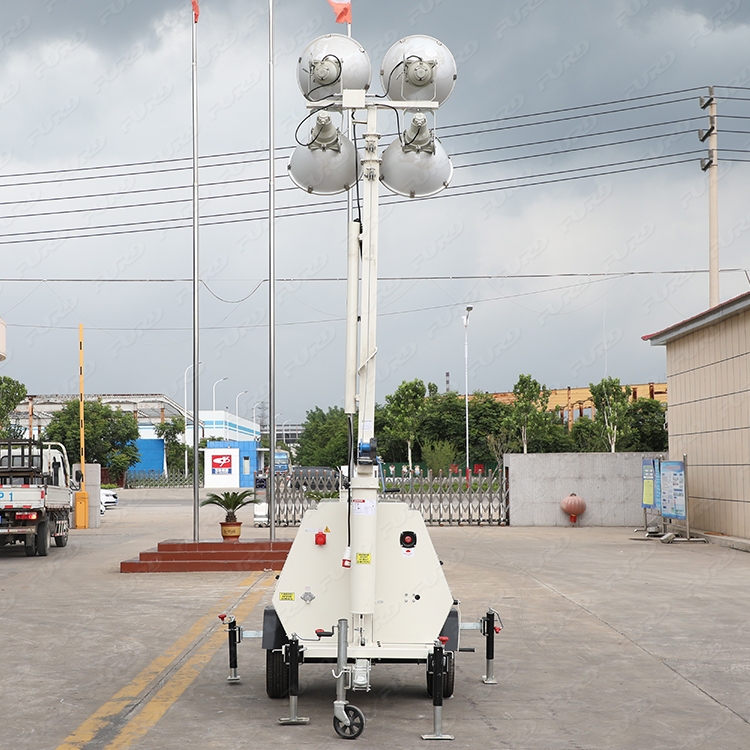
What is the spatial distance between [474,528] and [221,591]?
47.8 feet

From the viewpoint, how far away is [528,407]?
59.3 metres

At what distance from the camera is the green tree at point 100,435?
68.6 m

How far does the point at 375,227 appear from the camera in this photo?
6707 mm

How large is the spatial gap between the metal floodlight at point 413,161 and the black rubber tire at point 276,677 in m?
3.61

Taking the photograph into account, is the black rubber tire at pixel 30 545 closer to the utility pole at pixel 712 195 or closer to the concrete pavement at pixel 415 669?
the concrete pavement at pixel 415 669

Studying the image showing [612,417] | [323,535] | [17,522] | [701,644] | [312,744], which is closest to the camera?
[312,744]

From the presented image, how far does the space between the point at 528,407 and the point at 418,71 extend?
5362 cm

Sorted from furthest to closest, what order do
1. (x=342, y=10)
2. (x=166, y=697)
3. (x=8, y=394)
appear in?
(x=8, y=394), (x=342, y=10), (x=166, y=697)

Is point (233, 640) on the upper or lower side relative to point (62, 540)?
upper

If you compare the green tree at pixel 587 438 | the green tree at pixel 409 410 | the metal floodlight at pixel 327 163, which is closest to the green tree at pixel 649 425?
the green tree at pixel 587 438

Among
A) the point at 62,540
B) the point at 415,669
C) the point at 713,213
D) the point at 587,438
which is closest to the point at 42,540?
the point at 62,540

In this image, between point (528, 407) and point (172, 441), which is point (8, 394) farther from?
point (172, 441)

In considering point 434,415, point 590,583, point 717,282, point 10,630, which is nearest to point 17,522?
point 10,630

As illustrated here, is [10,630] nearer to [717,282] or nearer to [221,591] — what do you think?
[221,591]
